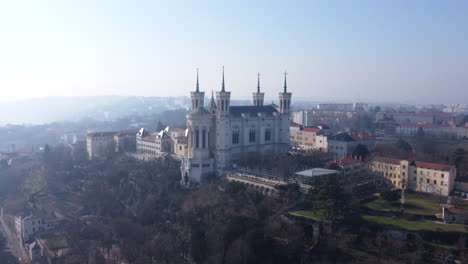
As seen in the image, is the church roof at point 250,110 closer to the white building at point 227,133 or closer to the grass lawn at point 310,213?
the white building at point 227,133

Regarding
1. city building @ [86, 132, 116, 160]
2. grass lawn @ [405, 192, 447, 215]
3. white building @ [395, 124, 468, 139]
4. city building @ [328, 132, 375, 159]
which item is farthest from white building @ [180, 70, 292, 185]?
white building @ [395, 124, 468, 139]

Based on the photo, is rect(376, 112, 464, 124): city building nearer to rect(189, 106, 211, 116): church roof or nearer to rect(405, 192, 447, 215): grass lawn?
rect(405, 192, 447, 215): grass lawn

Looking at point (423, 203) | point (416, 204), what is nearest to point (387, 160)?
point (423, 203)

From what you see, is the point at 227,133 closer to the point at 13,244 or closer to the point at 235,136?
the point at 235,136

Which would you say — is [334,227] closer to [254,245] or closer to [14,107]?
[254,245]

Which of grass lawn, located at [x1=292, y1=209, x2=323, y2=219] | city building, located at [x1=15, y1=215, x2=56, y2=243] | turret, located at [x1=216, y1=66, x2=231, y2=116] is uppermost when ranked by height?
turret, located at [x1=216, y1=66, x2=231, y2=116]

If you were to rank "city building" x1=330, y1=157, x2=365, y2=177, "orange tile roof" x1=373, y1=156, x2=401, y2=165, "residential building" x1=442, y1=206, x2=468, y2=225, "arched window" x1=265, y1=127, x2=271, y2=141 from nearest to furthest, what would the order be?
"residential building" x1=442, y1=206, x2=468, y2=225
"orange tile roof" x1=373, y1=156, x2=401, y2=165
"city building" x1=330, y1=157, x2=365, y2=177
"arched window" x1=265, y1=127, x2=271, y2=141

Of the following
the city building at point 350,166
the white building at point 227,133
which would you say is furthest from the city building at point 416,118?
the city building at point 350,166
